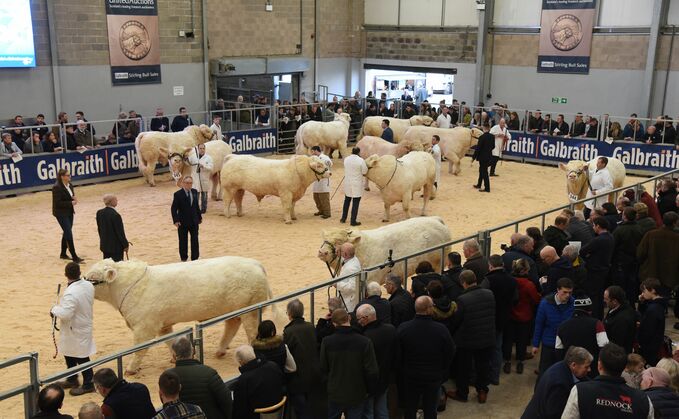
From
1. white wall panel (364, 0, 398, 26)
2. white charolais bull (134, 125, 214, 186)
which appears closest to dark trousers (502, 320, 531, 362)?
white charolais bull (134, 125, 214, 186)

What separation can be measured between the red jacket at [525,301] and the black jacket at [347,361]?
92.6 inches

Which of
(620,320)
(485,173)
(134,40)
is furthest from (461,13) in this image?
(620,320)

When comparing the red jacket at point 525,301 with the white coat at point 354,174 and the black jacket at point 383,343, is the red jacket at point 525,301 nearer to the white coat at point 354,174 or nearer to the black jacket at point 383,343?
the black jacket at point 383,343

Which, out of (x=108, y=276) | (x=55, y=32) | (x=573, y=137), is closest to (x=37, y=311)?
(x=108, y=276)

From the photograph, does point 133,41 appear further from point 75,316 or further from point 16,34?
point 75,316

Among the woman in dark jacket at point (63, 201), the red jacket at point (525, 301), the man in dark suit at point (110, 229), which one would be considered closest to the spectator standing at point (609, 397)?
the red jacket at point (525, 301)

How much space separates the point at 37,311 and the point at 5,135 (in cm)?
769

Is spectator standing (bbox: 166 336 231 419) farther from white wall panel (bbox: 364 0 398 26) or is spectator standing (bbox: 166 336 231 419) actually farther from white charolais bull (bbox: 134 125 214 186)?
white wall panel (bbox: 364 0 398 26)

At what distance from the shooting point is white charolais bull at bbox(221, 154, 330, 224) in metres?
13.9

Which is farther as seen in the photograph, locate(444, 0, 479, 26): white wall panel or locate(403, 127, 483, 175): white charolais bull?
locate(444, 0, 479, 26): white wall panel

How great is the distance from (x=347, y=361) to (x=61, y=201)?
23.7ft

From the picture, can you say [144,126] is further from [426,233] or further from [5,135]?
[426,233]

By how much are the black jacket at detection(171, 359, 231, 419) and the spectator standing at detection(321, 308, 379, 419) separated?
0.94 m

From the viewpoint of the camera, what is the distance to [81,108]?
19.8 metres
